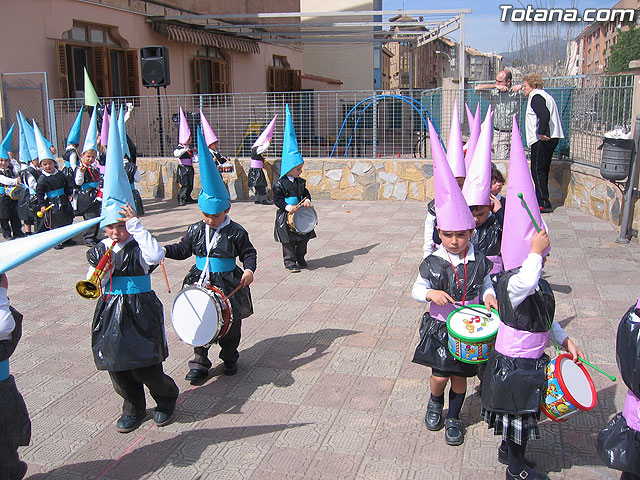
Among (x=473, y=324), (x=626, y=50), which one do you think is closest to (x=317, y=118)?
(x=473, y=324)

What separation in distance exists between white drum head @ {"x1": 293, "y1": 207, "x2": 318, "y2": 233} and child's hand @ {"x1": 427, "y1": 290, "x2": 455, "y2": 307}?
4.09 metres

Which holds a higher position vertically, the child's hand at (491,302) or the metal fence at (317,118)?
the metal fence at (317,118)

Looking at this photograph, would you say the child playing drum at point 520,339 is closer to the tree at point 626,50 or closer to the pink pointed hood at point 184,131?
the pink pointed hood at point 184,131

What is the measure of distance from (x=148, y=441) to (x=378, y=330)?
2.36 metres

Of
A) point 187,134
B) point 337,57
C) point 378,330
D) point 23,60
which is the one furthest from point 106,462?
point 337,57

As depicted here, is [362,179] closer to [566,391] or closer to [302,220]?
[302,220]

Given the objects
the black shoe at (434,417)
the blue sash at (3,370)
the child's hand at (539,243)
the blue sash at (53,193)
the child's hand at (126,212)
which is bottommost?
the black shoe at (434,417)

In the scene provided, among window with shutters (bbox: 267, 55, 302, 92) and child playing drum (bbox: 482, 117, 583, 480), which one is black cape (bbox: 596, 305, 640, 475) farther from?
window with shutters (bbox: 267, 55, 302, 92)

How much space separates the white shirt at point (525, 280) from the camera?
9.52ft

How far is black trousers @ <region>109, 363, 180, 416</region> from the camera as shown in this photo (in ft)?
12.6

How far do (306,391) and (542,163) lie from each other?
24.1ft

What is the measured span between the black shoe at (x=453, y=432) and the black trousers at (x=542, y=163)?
7.21m

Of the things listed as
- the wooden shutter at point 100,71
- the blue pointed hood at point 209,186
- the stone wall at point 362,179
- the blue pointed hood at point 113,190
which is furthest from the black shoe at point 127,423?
the wooden shutter at point 100,71

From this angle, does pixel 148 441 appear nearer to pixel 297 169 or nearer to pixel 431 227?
pixel 431 227
